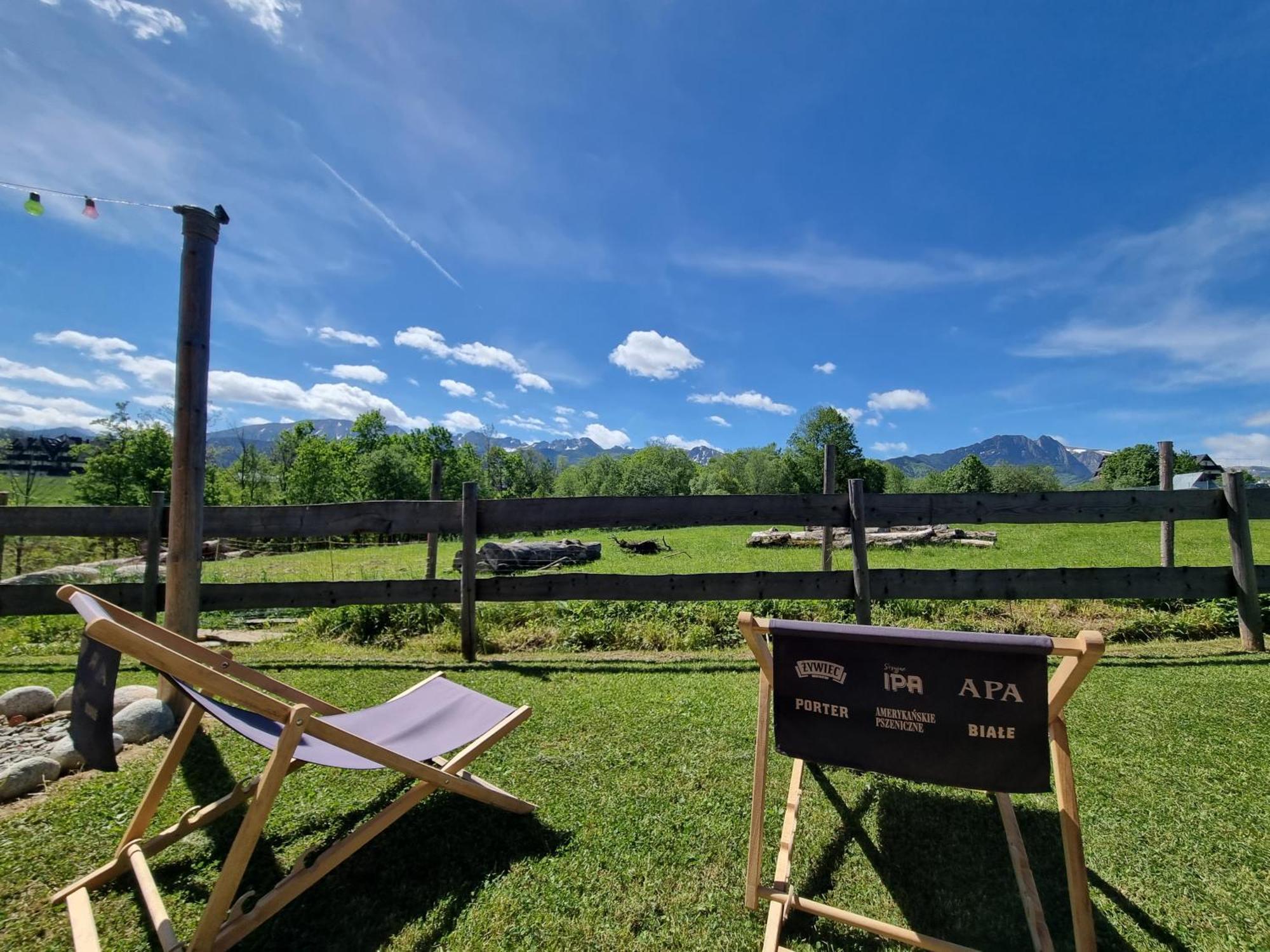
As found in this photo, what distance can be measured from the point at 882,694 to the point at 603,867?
1.30 m

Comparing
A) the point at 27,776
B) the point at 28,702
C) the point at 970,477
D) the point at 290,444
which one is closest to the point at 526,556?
the point at 28,702

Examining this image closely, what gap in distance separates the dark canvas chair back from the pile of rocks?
10.8 ft

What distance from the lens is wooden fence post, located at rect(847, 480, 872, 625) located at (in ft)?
14.3

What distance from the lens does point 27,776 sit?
2.59 metres

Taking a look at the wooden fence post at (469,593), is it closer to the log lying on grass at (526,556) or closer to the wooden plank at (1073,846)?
the wooden plank at (1073,846)

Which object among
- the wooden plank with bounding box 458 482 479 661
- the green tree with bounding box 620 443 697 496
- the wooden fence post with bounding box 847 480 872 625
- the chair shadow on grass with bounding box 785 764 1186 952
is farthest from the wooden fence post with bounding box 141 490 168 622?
the green tree with bounding box 620 443 697 496

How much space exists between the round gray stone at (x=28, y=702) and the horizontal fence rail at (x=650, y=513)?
164 centimetres

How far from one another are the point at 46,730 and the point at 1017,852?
16.1ft

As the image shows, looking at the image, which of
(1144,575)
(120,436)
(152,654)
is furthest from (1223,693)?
(120,436)

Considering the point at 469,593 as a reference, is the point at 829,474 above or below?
above

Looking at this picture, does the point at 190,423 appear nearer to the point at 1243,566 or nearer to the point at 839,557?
the point at 1243,566

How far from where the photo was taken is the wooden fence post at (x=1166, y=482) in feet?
21.8

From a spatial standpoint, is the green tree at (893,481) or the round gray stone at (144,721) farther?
the green tree at (893,481)

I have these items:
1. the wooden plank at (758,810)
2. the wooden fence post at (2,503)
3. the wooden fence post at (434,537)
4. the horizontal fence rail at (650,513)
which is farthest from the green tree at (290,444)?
the wooden plank at (758,810)
